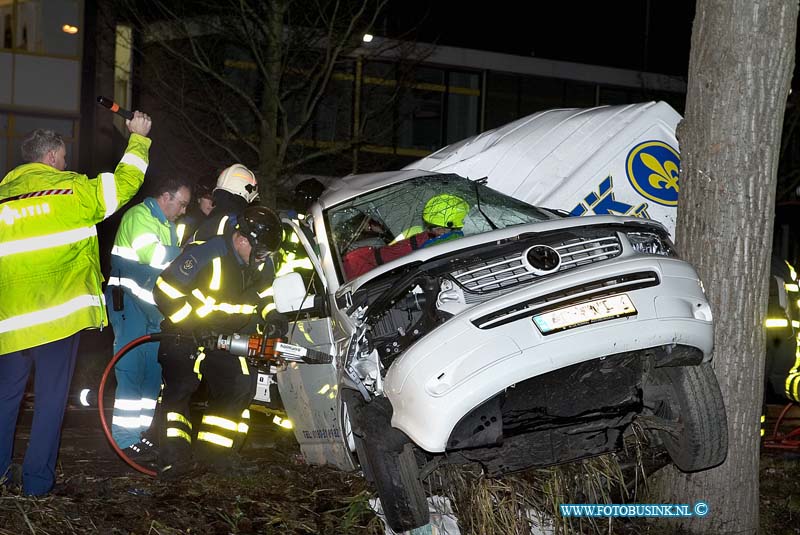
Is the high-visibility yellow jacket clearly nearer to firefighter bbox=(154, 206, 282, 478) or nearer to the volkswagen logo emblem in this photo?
firefighter bbox=(154, 206, 282, 478)

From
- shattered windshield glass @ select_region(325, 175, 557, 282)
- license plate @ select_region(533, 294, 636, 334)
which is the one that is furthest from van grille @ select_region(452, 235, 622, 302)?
shattered windshield glass @ select_region(325, 175, 557, 282)

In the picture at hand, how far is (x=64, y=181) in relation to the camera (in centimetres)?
541

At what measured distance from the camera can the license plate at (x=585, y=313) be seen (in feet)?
14.1

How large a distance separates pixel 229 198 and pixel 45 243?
5.91 feet

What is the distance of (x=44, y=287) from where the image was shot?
5402 mm

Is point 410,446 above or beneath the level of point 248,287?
beneath

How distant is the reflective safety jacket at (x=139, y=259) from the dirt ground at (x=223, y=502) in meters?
1.21

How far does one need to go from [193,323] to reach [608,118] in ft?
12.9

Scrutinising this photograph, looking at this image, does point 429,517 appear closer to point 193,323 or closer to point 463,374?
point 463,374

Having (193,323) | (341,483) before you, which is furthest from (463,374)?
(193,323)

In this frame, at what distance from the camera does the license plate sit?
431 cm

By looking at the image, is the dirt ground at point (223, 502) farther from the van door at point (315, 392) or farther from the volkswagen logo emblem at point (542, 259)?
the volkswagen logo emblem at point (542, 259)

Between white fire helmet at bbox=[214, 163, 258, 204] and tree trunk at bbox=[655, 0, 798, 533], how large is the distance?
3.30 meters

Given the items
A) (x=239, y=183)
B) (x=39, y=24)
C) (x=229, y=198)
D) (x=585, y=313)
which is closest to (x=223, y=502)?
(x=585, y=313)
